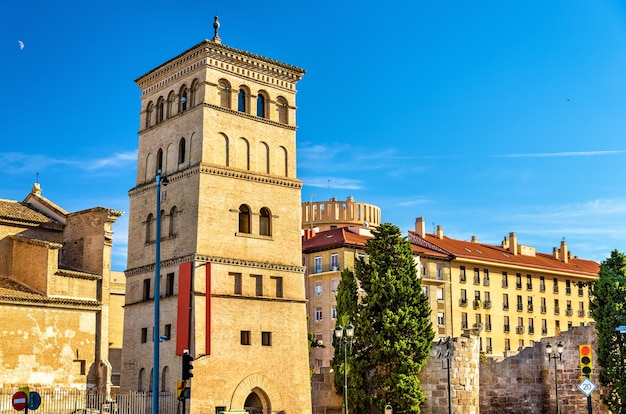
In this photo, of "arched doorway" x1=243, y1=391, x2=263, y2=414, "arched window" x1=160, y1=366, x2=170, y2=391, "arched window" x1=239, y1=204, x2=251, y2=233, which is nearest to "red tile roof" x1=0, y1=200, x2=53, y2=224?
"arched window" x1=239, y1=204, x2=251, y2=233

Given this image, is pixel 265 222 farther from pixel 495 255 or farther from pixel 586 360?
pixel 495 255

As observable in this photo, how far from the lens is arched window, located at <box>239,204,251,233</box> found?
41.6 metres

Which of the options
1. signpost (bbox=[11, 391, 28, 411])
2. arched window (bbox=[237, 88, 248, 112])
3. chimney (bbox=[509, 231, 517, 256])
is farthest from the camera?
chimney (bbox=[509, 231, 517, 256])

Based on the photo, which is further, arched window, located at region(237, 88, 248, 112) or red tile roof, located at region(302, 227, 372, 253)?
red tile roof, located at region(302, 227, 372, 253)

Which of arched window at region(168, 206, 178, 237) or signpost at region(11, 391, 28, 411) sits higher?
arched window at region(168, 206, 178, 237)

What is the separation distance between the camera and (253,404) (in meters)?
40.8

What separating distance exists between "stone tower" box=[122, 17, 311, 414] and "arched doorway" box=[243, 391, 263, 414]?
49 millimetres

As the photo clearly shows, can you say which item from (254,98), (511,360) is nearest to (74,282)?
(254,98)

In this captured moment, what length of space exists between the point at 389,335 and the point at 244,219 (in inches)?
422

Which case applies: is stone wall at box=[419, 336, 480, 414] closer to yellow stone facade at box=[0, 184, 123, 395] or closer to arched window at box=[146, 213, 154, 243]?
arched window at box=[146, 213, 154, 243]

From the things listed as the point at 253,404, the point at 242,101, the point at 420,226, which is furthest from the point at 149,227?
the point at 420,226

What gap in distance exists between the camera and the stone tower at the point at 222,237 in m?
39.1

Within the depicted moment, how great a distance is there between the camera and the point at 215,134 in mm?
41188

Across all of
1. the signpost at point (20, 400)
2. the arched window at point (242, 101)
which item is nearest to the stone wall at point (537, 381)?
the arched window at point (242, 101)
